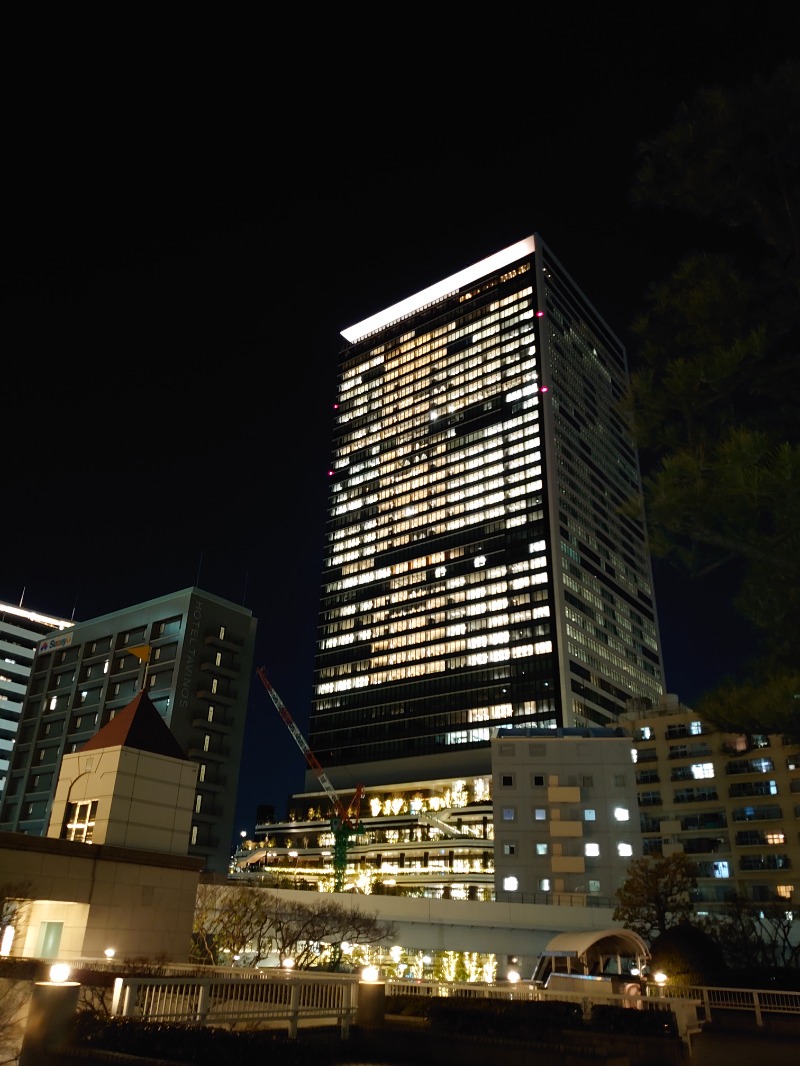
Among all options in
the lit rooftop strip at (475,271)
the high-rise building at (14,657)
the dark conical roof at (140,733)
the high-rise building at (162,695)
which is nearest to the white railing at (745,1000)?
the dark conical roof at (140,733)

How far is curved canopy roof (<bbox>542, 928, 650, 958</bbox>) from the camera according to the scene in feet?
112

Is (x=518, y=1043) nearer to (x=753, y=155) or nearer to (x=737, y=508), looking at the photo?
(x=737, y=508)

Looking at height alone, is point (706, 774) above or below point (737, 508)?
above

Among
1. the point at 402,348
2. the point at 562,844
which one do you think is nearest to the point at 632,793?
the point at 562,844

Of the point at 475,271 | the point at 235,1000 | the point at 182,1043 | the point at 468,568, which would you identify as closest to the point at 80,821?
the point at 235,1000

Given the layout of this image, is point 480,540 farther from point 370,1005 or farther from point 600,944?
point 370,1005

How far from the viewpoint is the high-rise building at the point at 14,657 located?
122188 millimetres

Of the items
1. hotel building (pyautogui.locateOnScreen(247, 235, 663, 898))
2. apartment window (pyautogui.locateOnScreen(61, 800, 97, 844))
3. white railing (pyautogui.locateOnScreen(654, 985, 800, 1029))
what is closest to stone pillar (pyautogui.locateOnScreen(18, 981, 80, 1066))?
apartment window (pyautogui.locateOnScreen(61, 800, 97, 844))

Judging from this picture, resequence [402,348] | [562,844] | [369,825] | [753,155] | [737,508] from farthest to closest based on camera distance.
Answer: [402,348]
[369,825]
[562,844]
[753,155]
[737,508]

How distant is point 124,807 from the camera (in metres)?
24.9

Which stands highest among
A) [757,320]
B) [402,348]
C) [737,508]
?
[402,348]

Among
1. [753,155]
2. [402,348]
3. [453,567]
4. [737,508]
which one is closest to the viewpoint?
[737,508]

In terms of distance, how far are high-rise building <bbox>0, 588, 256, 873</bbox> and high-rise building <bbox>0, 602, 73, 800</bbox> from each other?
58.4ft

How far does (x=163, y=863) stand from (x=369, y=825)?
11192 cm
